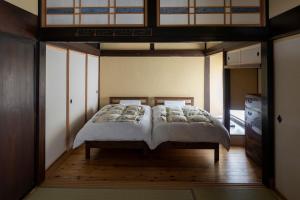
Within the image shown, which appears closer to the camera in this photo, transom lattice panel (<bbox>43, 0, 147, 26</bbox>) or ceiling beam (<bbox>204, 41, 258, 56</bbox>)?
transom lattice panel (<bbox>43, 0, 147, 26</bbox>)

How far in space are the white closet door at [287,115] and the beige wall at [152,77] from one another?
12.2ft

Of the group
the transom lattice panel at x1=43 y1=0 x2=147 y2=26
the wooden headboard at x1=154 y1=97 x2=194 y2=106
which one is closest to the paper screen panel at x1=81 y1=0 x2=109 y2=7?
the transom lattice panel at x1=43 y1=0 x2=147 y2=26

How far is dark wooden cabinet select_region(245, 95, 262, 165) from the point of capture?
3.77 meters

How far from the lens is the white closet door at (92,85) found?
5.67 m

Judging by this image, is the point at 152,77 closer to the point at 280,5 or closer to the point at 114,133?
the point at 114,133

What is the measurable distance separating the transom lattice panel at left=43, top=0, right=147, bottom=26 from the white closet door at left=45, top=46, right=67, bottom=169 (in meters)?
0.60

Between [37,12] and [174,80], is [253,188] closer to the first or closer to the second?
[37,12]

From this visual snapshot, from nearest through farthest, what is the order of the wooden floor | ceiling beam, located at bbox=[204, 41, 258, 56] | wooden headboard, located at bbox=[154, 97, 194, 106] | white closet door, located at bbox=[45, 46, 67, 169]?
the wooden floor
white closet door, located at bbox=[45, 46, 67, 169]
ceiling beam, located at bbox=[204, 41, 258, 56]
wooden headboard, located at bbox=[154, 97, 194, 106]

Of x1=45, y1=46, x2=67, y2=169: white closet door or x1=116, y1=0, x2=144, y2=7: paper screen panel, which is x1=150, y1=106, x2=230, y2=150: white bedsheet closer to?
x1=45, y1=46, x2=67, y2=169: white closet door

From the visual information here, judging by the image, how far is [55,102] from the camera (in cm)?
370

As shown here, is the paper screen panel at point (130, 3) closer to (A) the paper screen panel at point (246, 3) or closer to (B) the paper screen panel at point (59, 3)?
(B) the paper screen panel at point (59, 3)

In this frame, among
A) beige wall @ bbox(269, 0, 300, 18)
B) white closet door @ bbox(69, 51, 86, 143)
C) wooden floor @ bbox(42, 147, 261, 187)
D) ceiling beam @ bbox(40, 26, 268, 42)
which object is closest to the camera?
beige wall @ bbox(269, 0, 300, 18)

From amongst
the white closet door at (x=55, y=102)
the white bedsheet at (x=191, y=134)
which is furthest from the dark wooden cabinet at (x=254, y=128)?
the white closet door at (x=55, y=102)

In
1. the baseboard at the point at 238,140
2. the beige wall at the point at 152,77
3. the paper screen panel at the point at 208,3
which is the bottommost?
the baseboard at the point at 238,140
